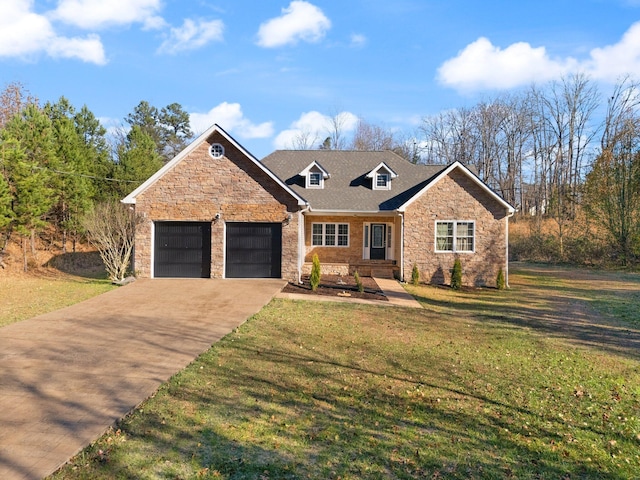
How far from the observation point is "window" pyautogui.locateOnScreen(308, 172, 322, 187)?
20953 millimetres

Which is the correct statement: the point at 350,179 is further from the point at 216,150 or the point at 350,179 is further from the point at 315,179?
the point at 216,150

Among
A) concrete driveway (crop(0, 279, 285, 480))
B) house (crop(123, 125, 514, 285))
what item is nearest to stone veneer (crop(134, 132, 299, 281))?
house (crop(123, 125, 514, 285))

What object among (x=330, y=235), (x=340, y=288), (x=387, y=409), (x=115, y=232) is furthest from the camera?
(x=330, y=235)

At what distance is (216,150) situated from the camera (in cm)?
1675

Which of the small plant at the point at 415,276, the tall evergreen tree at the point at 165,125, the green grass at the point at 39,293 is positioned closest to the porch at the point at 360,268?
the small plant at the point at 415,276

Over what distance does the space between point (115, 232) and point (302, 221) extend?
7499 millimetres

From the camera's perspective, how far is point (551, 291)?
55.1 ft

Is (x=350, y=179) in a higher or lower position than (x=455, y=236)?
higher

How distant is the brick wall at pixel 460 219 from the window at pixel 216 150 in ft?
26.9

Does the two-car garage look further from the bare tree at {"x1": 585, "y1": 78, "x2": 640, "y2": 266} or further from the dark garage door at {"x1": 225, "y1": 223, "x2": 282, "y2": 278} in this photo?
the bare tree at {"x1": 585, "y1": 78, "x2": 640, "y2": 266}

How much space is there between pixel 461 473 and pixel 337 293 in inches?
425

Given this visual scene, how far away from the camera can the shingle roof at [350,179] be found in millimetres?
19578

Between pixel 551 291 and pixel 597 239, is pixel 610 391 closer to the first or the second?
pixel 551 291

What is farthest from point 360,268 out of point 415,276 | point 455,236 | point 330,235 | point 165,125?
point 165,125
